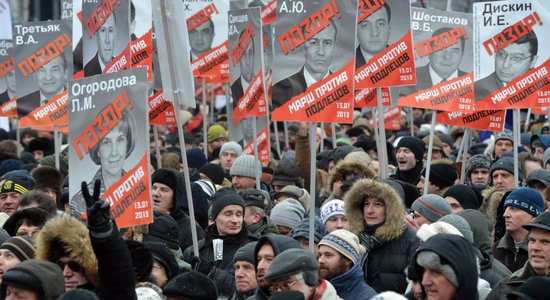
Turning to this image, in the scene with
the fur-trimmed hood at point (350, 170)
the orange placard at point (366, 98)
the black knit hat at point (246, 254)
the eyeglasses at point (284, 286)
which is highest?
the orange placard at point (366, 98)

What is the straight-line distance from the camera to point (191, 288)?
23.9 feet

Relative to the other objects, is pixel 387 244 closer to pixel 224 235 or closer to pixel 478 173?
pixel 224 235

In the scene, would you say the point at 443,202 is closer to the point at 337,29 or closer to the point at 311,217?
the point at 311,217

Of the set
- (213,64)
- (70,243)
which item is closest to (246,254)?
(70,243)

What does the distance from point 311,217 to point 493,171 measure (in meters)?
3.84

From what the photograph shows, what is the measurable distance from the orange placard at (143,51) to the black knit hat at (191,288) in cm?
670

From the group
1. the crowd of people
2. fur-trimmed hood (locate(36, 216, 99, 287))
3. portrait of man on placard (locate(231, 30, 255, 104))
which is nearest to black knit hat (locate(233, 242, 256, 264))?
the crowd of people

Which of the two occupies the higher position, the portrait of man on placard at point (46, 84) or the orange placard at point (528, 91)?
the portrait of man on placard at point (46, 84)

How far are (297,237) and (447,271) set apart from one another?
10.7 feet

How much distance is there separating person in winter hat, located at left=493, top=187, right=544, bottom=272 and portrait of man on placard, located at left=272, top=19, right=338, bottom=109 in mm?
1831

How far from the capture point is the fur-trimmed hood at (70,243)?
7133 mm

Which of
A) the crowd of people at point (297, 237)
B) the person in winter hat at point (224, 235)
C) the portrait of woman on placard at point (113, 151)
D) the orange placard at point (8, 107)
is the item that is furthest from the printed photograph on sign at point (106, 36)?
the orange placard at point (8, 107)

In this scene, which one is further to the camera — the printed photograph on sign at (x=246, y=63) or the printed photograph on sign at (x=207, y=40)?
→ the printed photograph on sign at (x=207, y=40)

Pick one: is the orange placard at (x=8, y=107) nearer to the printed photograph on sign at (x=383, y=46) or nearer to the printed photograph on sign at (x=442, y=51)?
the printed photograph on sign at (x=442, y=51)
